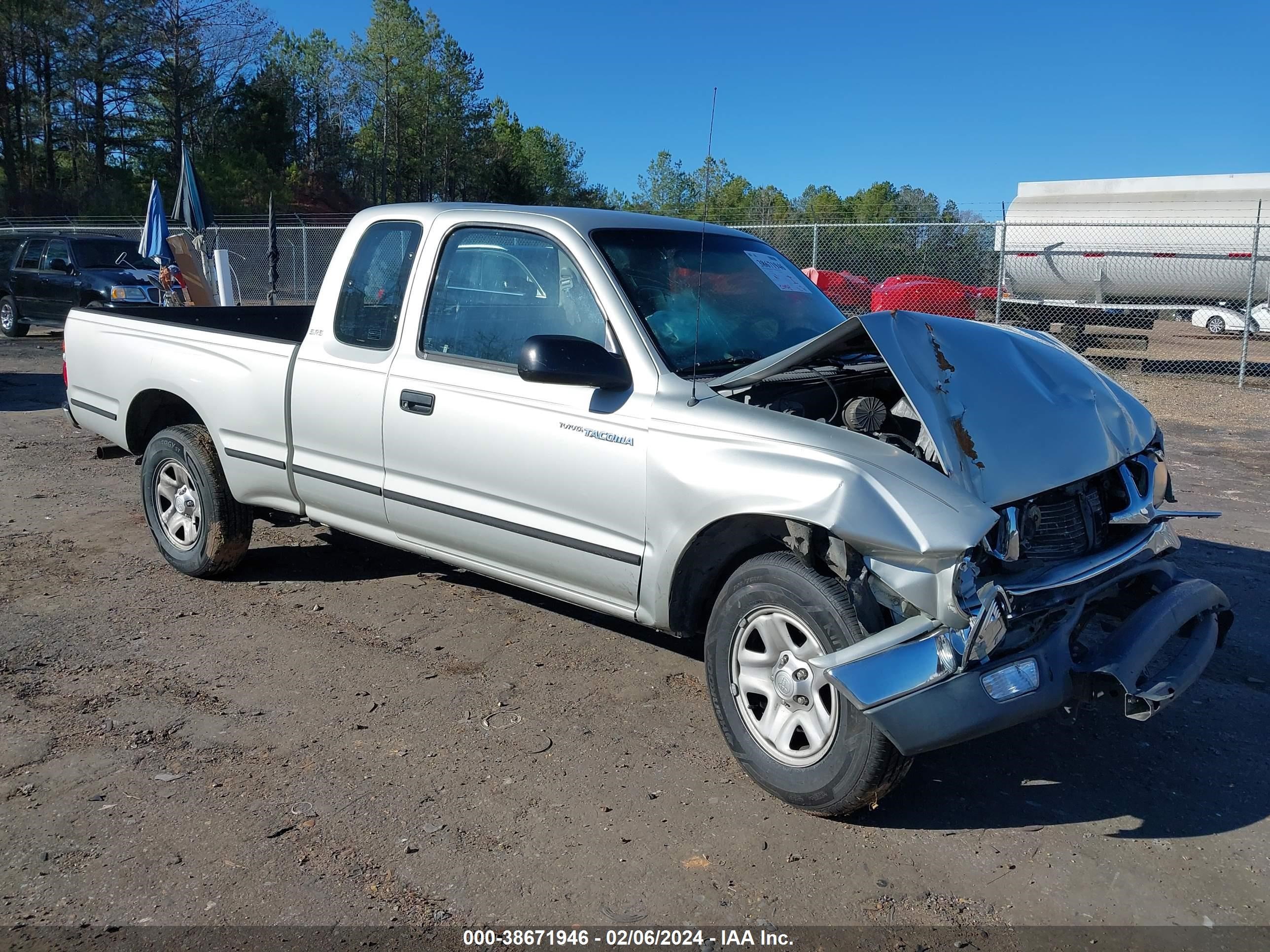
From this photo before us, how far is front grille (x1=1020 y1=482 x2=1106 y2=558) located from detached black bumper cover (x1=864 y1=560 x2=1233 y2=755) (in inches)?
5.9

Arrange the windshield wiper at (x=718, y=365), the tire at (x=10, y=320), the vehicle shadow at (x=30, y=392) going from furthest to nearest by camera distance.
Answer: the tire at (x=10, y=320) < the vehicle shadow at (x=30, y=392) < the windshield wiper at (x=718, y=365)

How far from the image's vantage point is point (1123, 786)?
3.50 meters

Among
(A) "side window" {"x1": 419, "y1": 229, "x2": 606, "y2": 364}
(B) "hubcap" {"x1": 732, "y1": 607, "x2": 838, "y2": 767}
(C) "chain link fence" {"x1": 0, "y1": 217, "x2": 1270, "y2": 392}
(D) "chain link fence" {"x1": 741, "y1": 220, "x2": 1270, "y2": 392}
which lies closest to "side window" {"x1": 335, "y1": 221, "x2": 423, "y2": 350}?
(A) "side window" {"x1": 419, "y1": 229, "x2": 606, "y2": 364}

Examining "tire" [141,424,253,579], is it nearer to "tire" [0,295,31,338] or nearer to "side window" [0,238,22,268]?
"tire" [0,295,31,338]

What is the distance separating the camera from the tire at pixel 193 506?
5277mm

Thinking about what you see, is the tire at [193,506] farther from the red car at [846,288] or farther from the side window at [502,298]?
the red car at [846,288]

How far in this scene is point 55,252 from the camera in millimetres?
17031

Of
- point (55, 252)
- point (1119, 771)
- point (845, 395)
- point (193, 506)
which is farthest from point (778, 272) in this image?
point (55, 252)

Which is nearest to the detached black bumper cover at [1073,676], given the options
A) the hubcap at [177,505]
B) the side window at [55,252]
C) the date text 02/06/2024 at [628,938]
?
the date text 02/06/2024 at [628,938]

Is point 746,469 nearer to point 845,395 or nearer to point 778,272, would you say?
point 845,395

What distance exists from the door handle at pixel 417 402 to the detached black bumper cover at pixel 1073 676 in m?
2.28

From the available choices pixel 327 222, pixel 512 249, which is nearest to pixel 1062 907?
pixel 512 249

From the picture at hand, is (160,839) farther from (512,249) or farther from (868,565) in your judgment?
(512,249)

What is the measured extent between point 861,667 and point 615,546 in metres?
1.15
